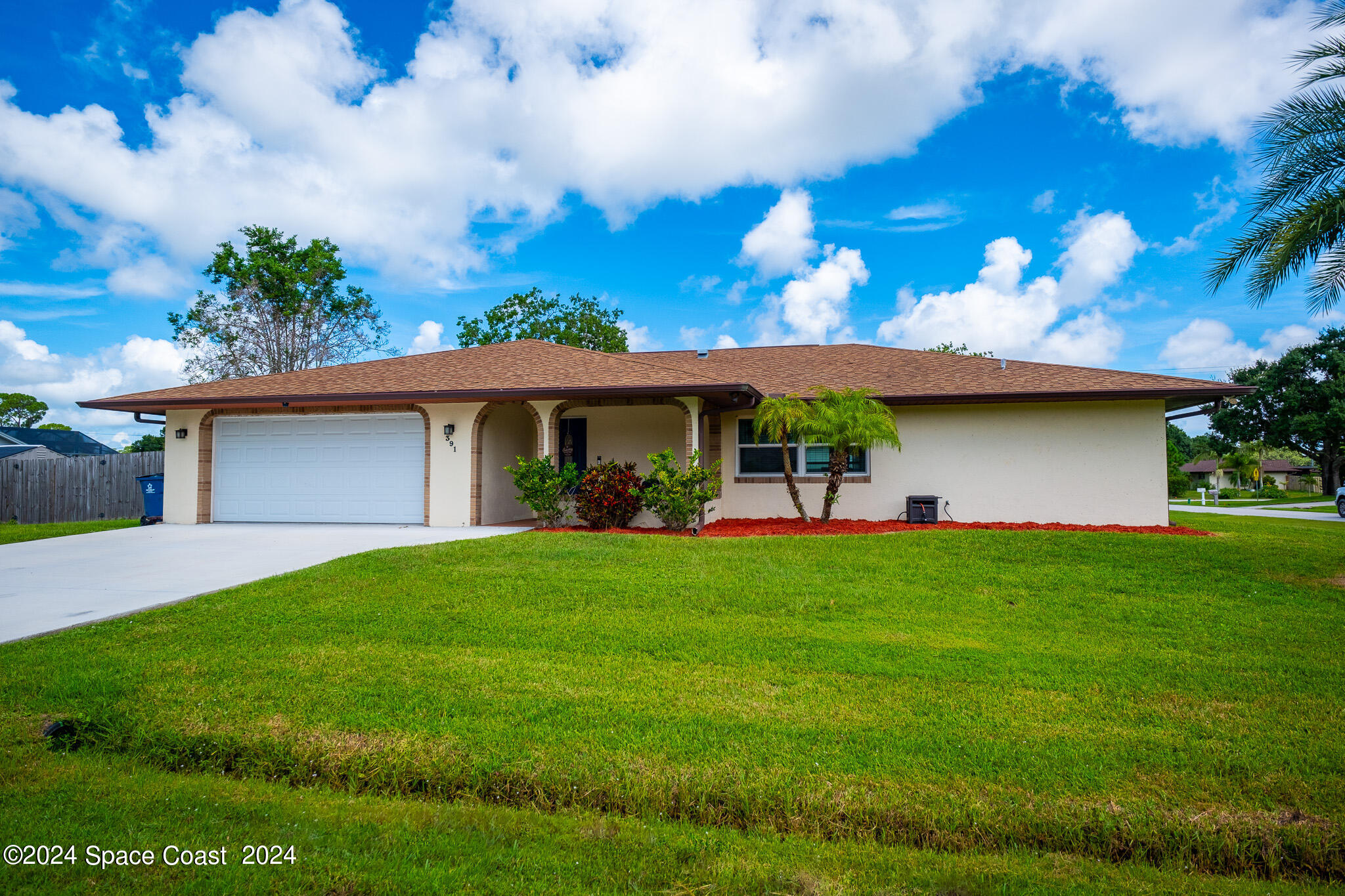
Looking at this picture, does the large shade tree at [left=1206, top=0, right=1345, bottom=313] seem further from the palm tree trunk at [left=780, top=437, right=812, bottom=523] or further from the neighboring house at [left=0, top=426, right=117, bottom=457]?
the neighboring house at [left=0, top=426, right=117, bottom=457]

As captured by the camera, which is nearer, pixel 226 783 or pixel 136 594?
pixel 226 783

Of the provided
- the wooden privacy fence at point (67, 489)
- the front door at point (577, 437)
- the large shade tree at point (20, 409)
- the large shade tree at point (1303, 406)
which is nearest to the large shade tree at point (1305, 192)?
the front door at point (577, 437)

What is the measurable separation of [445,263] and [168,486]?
37.8 ft

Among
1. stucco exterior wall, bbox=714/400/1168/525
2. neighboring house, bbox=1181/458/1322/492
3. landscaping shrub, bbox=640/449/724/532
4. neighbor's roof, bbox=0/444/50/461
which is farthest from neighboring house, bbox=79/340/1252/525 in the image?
neighboring house, bbox=1181/458/1322/492

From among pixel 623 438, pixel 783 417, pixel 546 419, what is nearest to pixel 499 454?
pixel 546 419

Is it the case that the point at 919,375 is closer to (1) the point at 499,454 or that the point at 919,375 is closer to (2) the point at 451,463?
(1) the point at 499,454

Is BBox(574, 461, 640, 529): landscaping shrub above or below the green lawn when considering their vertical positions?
above

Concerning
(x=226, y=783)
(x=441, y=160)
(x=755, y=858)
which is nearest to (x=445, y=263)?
(x=441, y=160)

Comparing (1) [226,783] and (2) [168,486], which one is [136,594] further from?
(2) [168,486]

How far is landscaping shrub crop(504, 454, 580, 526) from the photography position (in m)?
12.2

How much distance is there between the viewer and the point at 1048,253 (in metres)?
21.3

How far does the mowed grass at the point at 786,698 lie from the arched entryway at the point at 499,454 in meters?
5.42

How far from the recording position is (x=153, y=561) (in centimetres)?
915

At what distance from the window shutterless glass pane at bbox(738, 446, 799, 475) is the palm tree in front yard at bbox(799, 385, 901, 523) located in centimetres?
154
